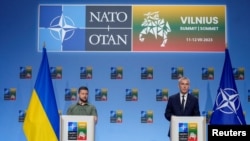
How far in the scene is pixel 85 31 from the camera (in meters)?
6.20

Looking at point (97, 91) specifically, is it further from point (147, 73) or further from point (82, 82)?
point (147, 73)

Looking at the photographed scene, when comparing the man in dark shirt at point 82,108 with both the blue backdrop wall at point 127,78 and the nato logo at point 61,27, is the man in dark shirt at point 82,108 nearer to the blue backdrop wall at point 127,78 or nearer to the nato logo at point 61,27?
the blue backdrop wall at point 127,78

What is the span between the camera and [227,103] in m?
5.61

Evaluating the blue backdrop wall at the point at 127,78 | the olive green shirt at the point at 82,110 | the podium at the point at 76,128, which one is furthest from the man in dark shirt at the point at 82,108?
the podium at the point at 76,128

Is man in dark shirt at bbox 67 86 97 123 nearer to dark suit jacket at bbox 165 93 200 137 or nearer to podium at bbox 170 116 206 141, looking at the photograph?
dark suit jacket at bbox 165 93 200 137

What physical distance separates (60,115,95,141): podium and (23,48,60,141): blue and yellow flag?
1413 mm

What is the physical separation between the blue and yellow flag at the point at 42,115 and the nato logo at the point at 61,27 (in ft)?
2.86

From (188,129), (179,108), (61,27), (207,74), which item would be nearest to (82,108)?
(179,108)

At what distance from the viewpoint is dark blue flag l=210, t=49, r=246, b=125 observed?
5.57m

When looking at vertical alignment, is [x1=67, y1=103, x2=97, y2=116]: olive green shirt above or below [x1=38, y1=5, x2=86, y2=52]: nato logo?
below

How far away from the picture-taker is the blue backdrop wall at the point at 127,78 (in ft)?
20.0

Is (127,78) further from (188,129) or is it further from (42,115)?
(188,129)

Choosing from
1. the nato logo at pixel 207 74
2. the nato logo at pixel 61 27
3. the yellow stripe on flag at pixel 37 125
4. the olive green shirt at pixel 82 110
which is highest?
the nato logo at pixel 61 27


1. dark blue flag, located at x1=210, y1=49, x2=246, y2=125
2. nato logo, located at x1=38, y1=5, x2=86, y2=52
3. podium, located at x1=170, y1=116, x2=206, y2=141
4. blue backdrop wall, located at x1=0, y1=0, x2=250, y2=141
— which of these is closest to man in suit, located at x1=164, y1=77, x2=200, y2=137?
dark blue flag, located at x1=210, y1=49, x2=246, y2=125
